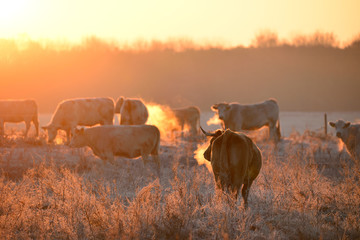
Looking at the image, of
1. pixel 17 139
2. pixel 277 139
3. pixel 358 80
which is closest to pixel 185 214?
pixel 17 139

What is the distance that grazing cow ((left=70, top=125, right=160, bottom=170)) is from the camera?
464 inches

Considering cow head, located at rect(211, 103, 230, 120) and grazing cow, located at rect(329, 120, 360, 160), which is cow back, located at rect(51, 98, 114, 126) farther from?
grazing cow, located at rect(329, 120, 360, 160)

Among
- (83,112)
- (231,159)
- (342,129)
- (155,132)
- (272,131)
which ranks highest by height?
(83,112)

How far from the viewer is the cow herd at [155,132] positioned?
5.67m

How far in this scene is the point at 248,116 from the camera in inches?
695

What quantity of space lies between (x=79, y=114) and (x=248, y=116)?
710 cm

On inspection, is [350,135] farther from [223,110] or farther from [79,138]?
[79,138]

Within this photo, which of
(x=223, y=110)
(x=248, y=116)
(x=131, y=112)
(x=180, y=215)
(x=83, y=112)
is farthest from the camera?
(x=83, y=112)

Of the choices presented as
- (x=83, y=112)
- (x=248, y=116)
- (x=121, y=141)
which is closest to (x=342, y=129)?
(x=248, y=116)

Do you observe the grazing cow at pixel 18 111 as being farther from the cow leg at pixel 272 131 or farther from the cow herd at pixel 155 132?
the cow leg at pixel 272 131

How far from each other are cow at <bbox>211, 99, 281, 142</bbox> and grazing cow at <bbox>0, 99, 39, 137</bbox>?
357 inches

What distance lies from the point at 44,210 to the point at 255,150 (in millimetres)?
3405

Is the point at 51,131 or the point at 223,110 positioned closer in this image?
the point at 51,131

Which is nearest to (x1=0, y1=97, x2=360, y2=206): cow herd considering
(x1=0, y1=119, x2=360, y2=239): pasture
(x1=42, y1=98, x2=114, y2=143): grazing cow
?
(x1=42, y1=98, x2=114, y2=143): grazing cow
